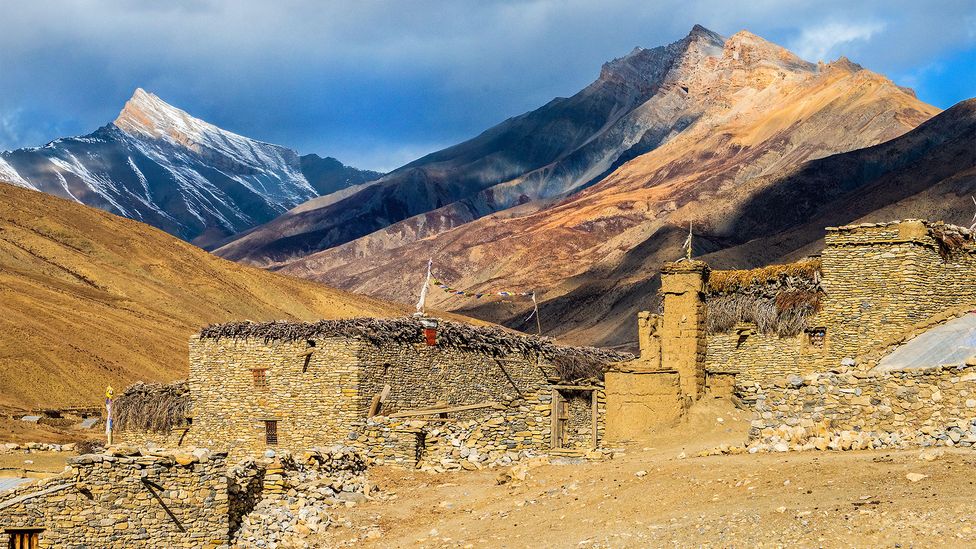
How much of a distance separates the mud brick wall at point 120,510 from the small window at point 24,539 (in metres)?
0.10

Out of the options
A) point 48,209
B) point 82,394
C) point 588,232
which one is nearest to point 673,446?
point 82,394

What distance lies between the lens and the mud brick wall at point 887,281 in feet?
72.2

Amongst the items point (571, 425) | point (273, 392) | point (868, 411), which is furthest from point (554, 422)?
point (273, 392)

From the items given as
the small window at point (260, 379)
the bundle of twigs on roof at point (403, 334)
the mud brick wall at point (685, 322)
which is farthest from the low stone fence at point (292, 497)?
the small window at point (260, 379)

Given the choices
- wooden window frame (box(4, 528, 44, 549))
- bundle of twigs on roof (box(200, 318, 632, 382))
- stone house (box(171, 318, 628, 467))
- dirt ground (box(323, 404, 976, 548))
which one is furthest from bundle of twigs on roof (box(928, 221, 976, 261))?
wooden window frame (box(4, 528, 44, 549))

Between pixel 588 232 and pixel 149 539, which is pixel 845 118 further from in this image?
pixel 149 539

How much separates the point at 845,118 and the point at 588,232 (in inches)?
1387

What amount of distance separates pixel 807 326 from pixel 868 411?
10114 millimetres

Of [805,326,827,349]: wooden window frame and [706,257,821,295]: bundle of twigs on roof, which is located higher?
[706,257,821,295]: bundle of twigs on roof

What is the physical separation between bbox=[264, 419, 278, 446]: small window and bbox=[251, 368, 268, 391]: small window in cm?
62

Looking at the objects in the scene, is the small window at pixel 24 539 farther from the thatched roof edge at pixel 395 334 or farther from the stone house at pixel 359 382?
the thatched roof edge at pixel 395 334

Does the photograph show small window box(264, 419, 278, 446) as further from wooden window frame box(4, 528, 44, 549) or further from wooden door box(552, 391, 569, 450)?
wooden window frame box(4, 528, 44, 549)

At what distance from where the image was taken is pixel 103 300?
64.9m

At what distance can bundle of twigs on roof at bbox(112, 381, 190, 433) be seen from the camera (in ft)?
85.5
